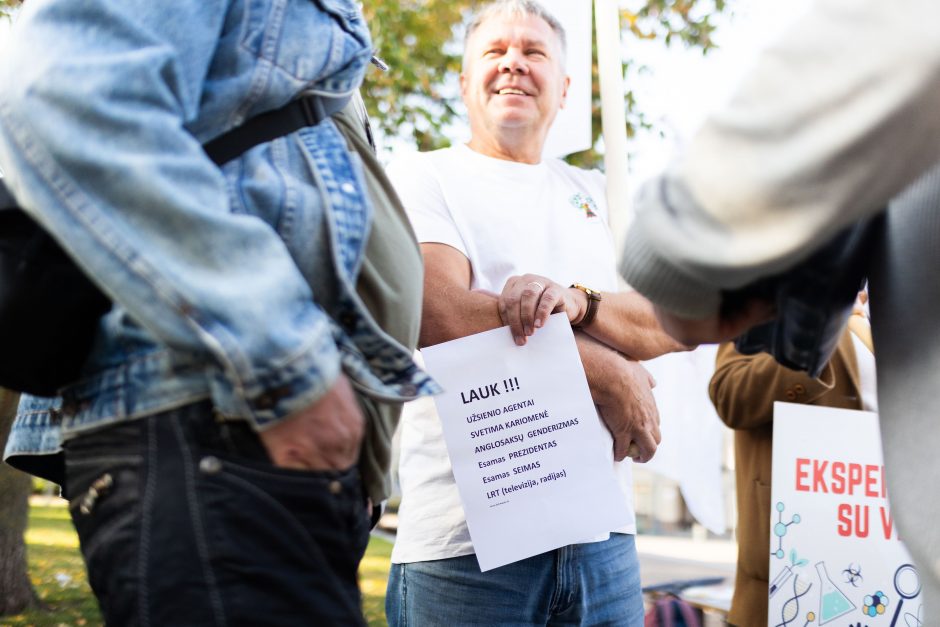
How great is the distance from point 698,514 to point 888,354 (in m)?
2.27

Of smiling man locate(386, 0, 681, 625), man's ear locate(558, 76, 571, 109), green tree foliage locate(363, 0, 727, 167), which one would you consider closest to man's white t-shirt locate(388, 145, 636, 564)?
smiling man locate(386, 0, 681, 625)

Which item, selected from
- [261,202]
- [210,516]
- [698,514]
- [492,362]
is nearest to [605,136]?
[698,514]

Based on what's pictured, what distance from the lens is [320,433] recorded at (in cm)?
121

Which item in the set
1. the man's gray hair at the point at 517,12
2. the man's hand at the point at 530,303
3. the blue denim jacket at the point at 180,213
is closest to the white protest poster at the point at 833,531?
the man's hand at the point at 530,303

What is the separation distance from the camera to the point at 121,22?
1.22 metres

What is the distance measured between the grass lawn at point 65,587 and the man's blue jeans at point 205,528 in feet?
7.17

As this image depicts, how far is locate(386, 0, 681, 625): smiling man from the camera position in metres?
2.26

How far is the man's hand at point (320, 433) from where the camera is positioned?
1.19m

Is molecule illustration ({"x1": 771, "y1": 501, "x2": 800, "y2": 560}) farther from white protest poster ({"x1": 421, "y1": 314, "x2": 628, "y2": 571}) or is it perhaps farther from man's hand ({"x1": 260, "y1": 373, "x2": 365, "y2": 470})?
man's hand ({"x1": 260, "y1": 373, "x2": 365, "y2": 470})

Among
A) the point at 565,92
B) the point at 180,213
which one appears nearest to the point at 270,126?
the point at 180,213

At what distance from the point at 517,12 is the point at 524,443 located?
1309 millimetres

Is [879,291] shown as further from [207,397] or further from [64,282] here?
[64,282]

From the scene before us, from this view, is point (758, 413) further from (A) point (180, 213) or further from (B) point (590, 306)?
(A) point (180, 213)

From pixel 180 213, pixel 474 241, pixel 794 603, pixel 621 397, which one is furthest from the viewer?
pixel 794 603
